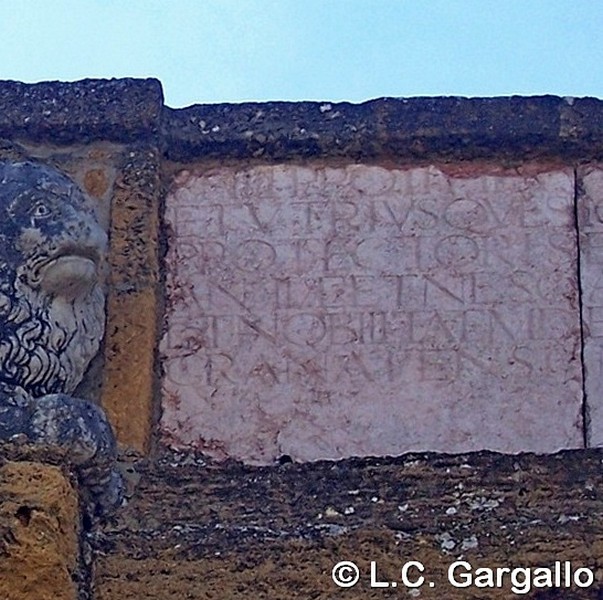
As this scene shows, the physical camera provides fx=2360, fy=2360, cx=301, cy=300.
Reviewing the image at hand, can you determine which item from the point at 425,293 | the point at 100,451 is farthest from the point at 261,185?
the point at 100,451

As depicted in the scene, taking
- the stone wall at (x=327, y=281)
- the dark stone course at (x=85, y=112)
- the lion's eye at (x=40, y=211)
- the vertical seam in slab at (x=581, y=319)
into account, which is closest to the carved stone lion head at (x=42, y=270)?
the lion's eye at (x=40, y=211)

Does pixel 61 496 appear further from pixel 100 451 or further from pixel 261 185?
pixel 261 185

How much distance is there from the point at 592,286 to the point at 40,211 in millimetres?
1532

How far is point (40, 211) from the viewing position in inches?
232

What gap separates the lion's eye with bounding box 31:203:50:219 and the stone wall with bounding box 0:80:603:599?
548mm

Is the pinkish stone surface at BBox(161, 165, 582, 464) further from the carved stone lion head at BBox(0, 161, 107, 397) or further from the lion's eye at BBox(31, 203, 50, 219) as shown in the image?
the lion's eye at BBox(31, 203, 50, 219)

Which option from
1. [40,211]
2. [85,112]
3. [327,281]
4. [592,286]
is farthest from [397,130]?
[40,211]

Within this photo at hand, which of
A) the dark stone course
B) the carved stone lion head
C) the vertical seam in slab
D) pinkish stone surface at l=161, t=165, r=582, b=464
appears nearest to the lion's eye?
the carved stone lion head

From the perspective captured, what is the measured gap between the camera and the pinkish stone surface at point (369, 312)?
6211 mm

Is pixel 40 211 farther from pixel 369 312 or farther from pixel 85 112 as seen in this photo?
pixel 369 312

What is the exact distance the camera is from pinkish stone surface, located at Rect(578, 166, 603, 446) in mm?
6213

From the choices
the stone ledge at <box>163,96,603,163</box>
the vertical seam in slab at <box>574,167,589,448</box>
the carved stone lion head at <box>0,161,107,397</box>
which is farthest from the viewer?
the stone ledge at <box>163,96,603,163</box>

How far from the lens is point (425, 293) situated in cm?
639

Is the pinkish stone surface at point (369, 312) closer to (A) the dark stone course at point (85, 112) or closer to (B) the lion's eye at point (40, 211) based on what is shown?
(A) the dark stone course at point (85, 112)
